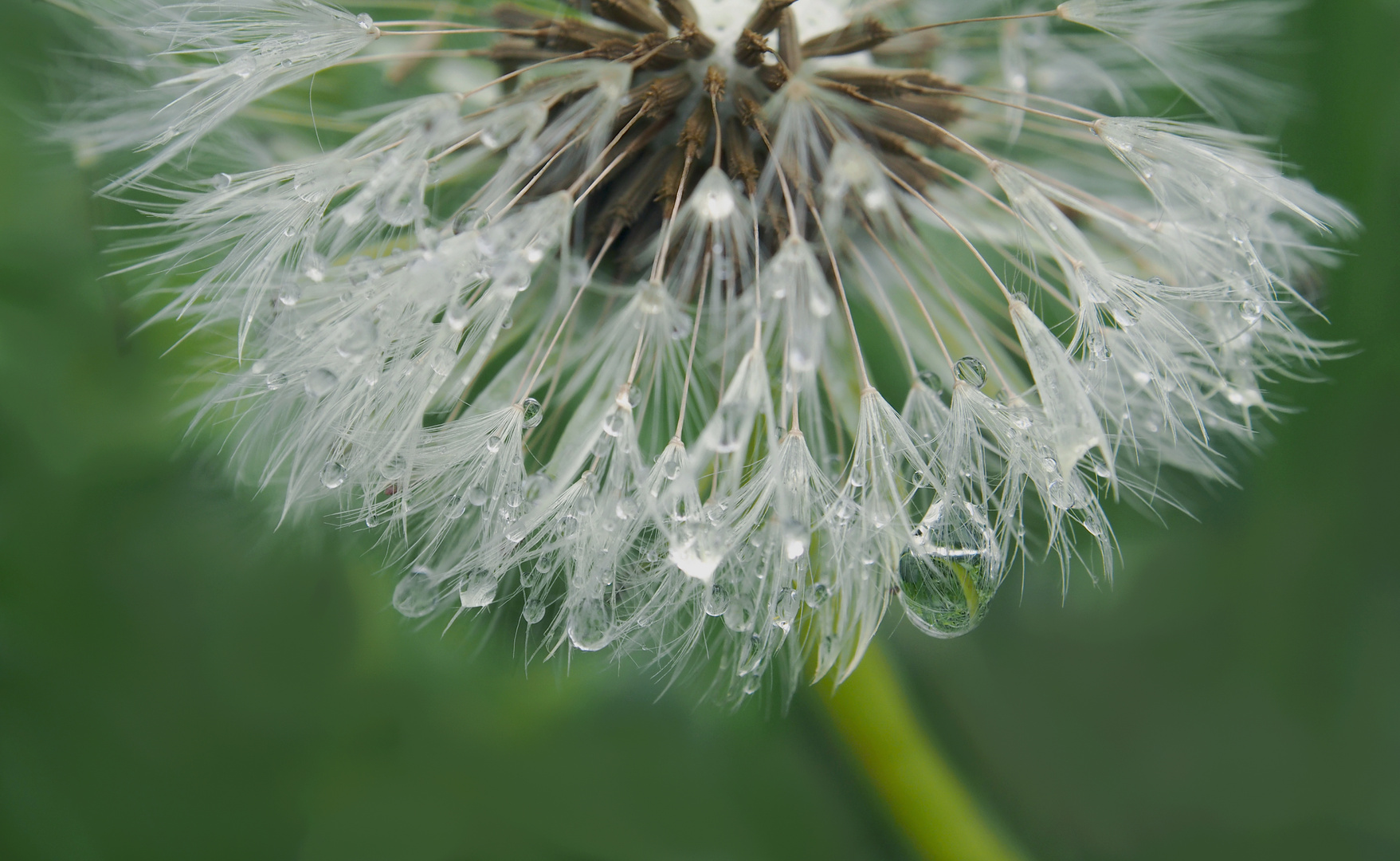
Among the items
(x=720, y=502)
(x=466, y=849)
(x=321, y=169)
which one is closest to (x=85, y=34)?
(x=321, y=169)

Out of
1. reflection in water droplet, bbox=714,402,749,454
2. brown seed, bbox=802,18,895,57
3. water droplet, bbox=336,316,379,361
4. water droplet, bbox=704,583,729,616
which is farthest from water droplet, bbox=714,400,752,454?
brown seed, bbox=802,18,895,57

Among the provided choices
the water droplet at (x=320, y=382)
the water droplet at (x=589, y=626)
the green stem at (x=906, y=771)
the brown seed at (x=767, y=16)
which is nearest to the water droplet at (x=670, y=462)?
the water droplet at (x=589, y=626)

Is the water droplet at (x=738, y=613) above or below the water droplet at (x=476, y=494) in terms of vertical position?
below

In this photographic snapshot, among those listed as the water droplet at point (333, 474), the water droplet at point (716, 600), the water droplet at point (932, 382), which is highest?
the water droplet at point (333, 474)

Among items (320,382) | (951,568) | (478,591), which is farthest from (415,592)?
(951,568)

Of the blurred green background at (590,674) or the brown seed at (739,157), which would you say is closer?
the brown seed at (739,157)

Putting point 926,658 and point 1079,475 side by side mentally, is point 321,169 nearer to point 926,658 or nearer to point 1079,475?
point 1079,475

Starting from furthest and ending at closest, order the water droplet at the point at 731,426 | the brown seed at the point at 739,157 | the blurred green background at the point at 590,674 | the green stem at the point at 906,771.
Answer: the blurred green background at the point at 590,674 < the green stem at the point at 906,771 < the brown seed at the point at 739,157 < the water droplet at the point at 731,426

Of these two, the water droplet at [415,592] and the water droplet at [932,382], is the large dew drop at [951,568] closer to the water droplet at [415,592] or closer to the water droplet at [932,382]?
the water droplet at [932,382]
